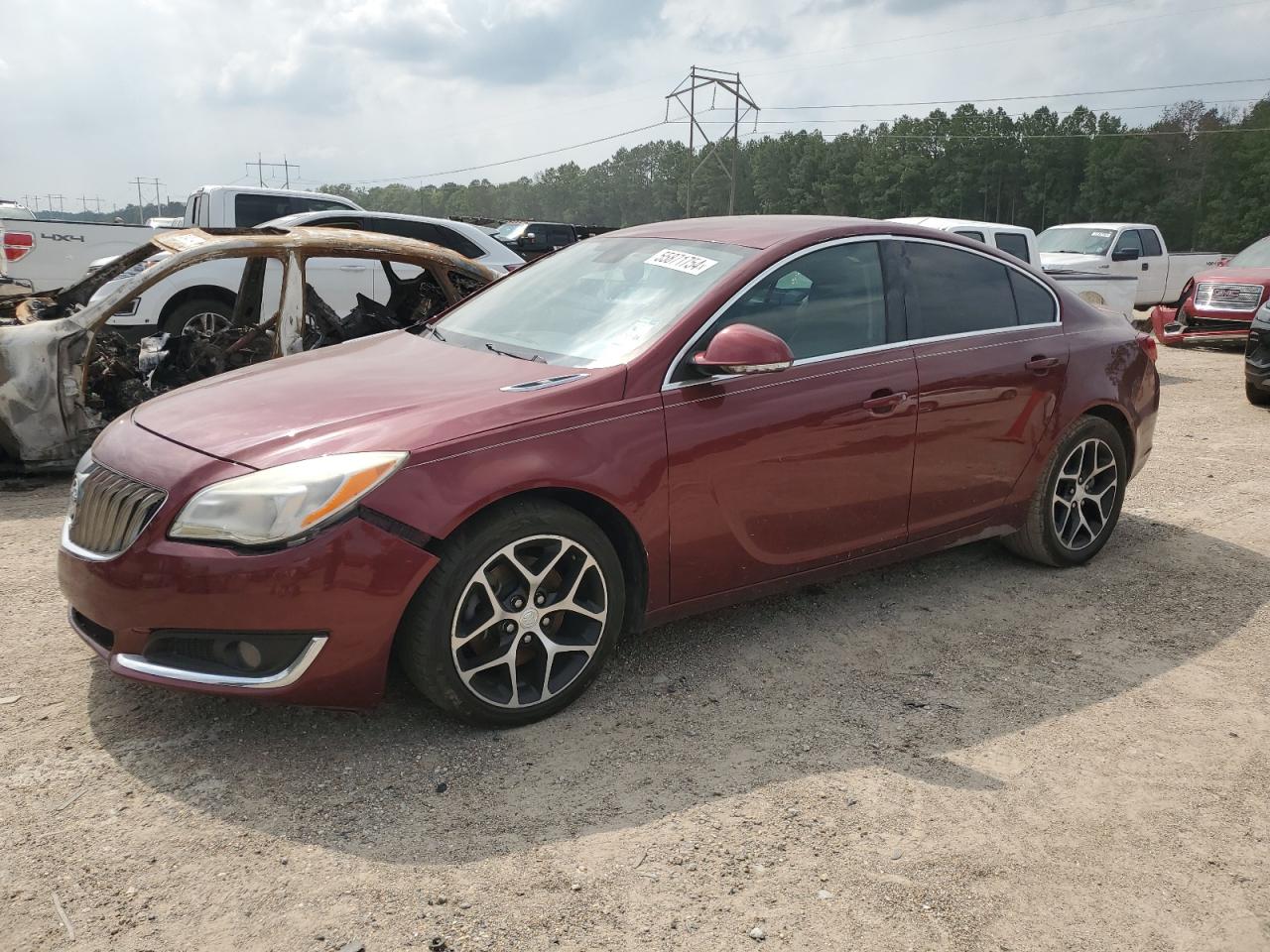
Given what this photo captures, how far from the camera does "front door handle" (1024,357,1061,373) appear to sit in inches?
183

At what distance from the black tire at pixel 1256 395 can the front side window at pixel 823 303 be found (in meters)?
7.48

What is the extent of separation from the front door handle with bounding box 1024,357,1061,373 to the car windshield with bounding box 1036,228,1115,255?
13.1 metres

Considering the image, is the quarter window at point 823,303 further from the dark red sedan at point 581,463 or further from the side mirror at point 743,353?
the side mirror at point 743,353

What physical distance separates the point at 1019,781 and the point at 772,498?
1262mm

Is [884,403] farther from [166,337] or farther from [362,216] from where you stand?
[362,216]

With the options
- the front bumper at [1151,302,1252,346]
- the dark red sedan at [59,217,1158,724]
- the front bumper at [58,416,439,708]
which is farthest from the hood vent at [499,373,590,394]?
the front bumper at [1151,302,1252,346]

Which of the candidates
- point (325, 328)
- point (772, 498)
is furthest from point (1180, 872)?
point (325, 328)

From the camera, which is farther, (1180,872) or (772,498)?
(772,498)

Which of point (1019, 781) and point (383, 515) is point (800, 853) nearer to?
point (1019, 781)

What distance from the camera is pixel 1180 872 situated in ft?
9.09

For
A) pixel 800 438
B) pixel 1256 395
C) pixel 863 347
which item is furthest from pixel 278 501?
pixel 1256 395

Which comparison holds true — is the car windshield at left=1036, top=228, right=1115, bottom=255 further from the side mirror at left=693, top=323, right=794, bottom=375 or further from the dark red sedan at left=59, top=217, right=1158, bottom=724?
the side mirror at left=693, top=323, right=794, bottom=375

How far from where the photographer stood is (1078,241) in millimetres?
17234

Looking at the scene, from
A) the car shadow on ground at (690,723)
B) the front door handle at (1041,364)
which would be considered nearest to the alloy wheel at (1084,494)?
the car shadow on ground at (690,723)
